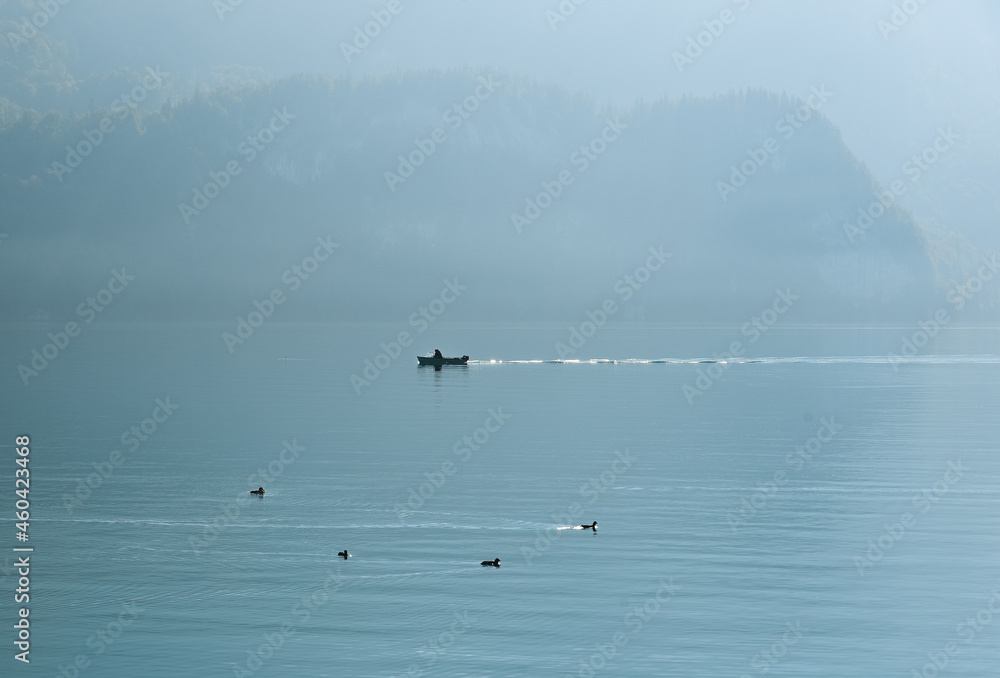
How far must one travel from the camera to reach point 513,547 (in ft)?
164

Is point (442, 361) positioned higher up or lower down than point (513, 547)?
higher up

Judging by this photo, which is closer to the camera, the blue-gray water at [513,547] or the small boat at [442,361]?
the blue-gray water at [513,547]

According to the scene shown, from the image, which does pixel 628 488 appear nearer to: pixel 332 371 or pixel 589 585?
pixel 589 585

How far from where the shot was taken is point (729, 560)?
4766 cm

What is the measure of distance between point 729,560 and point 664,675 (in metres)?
13.4

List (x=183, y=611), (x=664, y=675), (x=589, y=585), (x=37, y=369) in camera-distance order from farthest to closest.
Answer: (x=37, y=369) → (x=589, y=585) → (x=183, y=611) → (x=664, y=675)

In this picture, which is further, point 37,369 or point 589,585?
point 37,369

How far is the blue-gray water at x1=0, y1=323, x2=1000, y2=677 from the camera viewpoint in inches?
1459

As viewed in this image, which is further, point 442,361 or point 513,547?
point 442,361

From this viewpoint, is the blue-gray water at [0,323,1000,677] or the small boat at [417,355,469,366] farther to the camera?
the small boat at [417,355,469,366]

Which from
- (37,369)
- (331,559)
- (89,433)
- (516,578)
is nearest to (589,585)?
(516,578)

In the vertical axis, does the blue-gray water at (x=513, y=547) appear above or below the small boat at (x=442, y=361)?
below

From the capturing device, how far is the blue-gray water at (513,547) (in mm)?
37062

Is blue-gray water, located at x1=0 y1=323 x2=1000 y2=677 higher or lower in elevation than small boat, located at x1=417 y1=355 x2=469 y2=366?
lower
